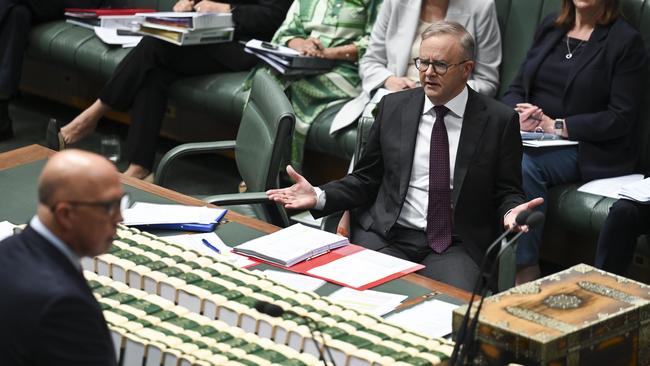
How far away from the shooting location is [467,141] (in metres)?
3.39

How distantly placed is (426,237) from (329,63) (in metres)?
1.82

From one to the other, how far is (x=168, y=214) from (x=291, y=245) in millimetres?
390

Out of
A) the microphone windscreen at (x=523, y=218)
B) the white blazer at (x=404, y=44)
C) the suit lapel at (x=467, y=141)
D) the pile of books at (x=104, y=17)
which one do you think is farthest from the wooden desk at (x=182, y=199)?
the pile of books at (x=104, y=17)

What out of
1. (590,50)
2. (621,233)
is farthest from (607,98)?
(621,233)

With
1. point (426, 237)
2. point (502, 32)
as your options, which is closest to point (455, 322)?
point (426, 237)

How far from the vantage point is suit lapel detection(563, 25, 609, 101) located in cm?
427

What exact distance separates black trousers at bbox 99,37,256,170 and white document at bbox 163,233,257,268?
2.44 metres

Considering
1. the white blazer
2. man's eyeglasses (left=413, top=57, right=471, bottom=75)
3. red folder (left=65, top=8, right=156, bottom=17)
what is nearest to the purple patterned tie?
man's eyeglasses (left=413, top=57, right=471, bottom=75)

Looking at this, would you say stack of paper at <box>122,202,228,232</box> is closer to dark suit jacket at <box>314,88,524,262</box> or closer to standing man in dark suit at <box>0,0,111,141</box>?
dark suit jacket at <box>314,88,524,262</box>

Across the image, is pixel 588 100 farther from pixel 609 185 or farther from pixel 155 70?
pixel 155 70

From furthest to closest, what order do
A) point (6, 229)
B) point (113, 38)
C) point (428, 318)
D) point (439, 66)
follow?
point (113, 38) → point (439, 66) → point (6, 229) → point (428, 318)

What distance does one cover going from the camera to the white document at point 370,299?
2.49 metres

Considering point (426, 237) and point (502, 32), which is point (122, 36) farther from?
point (426, 237)

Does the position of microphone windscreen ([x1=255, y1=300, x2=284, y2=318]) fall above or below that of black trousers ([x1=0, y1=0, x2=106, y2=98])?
above
